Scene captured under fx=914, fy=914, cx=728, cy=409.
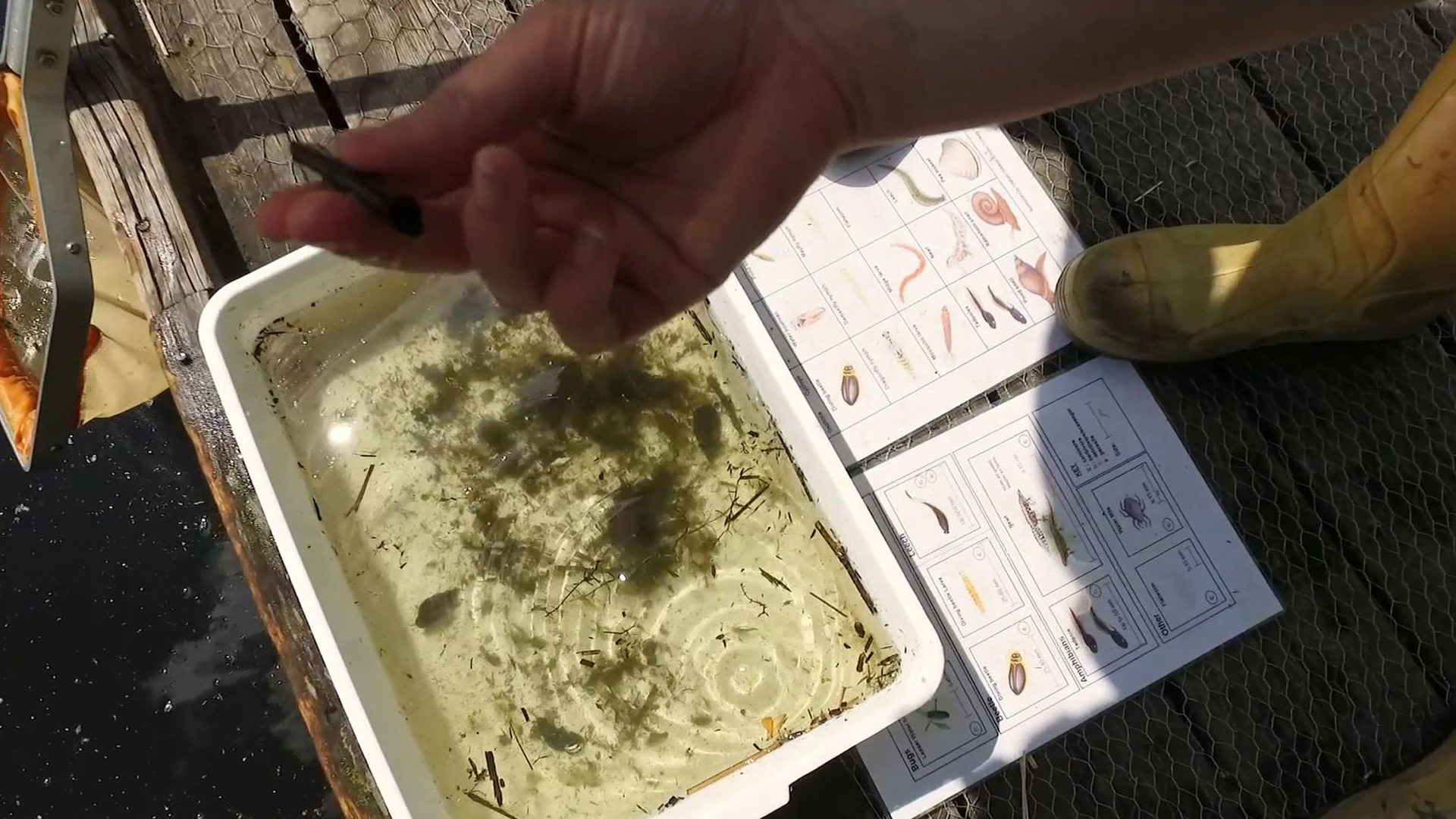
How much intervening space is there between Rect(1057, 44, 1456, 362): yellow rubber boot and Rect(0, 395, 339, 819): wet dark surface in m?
1.20

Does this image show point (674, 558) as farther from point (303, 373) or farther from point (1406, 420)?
point (1406, 420)

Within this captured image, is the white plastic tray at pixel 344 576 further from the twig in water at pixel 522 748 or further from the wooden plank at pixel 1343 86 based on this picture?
the wooden plank at pixel 1343 86

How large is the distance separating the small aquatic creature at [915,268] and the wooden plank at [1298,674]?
1.31ft

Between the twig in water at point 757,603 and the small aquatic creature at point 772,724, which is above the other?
the twig in water at point 757,603

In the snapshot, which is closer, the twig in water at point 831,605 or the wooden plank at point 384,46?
the twig in water at point 831,605

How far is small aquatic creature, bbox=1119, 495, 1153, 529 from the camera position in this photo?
112 centimetres

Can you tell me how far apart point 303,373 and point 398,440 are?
130 mm

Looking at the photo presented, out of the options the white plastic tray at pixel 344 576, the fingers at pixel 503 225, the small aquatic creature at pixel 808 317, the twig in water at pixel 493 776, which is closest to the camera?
the fingers at pixel 503 225

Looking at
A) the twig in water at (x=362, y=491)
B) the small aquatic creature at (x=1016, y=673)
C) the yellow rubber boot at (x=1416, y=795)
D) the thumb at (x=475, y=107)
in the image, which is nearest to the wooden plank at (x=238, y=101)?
the twig in water at (x=362, y=491)

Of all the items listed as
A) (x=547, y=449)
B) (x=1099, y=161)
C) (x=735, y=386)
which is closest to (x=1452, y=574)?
(x=1099, y=161)

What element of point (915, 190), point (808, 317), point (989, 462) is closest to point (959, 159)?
point (915, 190)

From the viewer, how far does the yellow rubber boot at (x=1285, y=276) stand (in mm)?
915

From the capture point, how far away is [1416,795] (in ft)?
3.16

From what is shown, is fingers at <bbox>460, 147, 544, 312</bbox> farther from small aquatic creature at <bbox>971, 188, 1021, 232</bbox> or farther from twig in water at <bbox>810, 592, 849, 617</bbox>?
small aquatic creature at <bbox>971, 188, 1021, 232</bbox>
